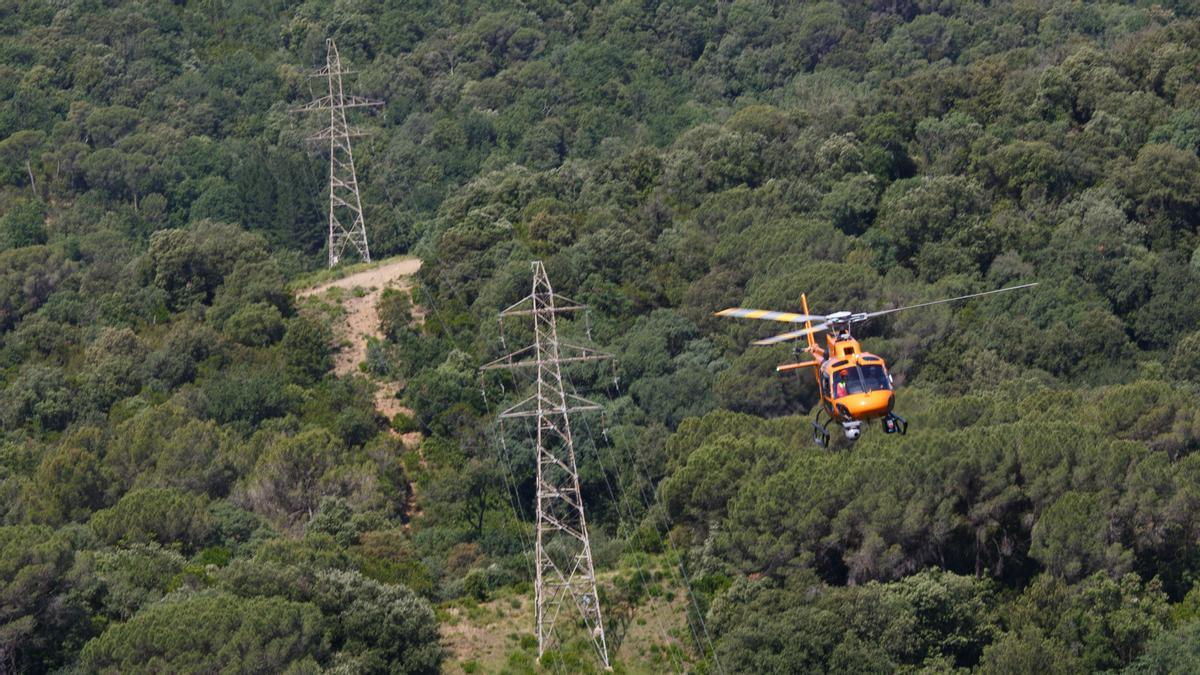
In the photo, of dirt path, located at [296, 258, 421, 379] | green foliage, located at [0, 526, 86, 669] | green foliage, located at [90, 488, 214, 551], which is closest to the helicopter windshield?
green foliage, located at [0, 526, 86, 669]

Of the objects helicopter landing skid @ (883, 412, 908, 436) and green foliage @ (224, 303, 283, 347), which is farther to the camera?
green foliage @ (224, 303, 283, 347)

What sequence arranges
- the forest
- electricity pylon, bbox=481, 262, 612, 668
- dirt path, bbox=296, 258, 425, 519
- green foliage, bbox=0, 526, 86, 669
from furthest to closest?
dirt path, bbox=296, 258, 425, 519, the forest, electricity pylon, bbox=481, 262, 612, 668, green foliage, bbox=0, 526, 86, 669

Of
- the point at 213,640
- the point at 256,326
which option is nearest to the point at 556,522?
the point at 213,640

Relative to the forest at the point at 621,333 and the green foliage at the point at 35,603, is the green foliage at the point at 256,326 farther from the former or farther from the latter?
the green foliage at the point at 35,603

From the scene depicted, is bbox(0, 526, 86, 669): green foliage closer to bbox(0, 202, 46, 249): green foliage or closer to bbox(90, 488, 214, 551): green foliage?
bbox(90, 488, 214, 551): green foliage

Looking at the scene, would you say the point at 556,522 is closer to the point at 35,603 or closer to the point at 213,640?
the point at 213,640

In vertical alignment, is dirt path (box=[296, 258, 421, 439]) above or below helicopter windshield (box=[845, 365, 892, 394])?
below
